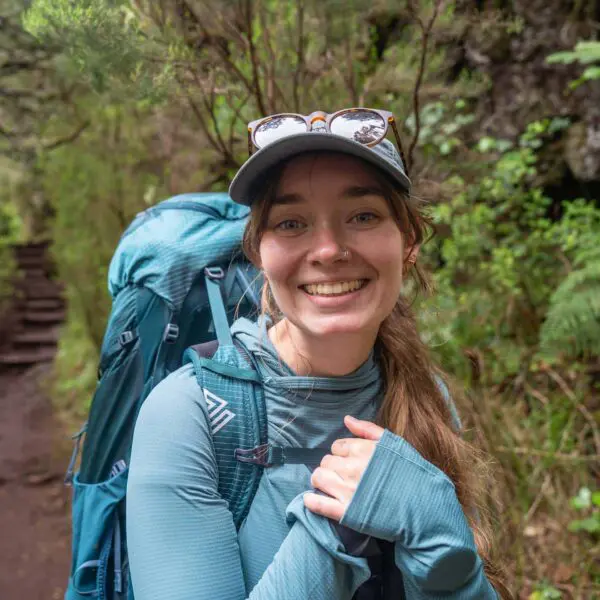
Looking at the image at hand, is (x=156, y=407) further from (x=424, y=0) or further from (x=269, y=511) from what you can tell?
(x=424, y=0)

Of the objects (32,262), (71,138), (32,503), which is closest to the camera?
(71,138)

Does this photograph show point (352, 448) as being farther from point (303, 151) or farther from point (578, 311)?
point (578, 311)

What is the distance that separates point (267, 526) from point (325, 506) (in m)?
0.20

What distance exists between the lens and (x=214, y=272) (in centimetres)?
174

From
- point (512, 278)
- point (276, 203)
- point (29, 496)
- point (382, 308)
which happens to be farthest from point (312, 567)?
point (29, 496)

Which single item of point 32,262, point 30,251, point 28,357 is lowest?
point 28,357

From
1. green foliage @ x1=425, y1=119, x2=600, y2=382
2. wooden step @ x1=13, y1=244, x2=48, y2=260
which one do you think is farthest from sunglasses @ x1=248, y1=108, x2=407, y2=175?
wooden step @ x1=13, y1=244, x2=48, y2=260

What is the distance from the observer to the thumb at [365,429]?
1.23 metres

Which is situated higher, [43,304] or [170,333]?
[170,333]

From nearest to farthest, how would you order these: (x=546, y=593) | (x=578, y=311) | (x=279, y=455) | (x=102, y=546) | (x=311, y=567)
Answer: (x=311, y=567)
(x=279, y=455)
(x=102, y=546)
(x=546, y=593)
(x=578, y=311)

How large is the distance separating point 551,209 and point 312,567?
198 inches

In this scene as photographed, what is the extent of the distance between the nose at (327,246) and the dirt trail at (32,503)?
4.33 metres

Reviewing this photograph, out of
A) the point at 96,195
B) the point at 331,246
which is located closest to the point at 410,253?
the point at 331,246

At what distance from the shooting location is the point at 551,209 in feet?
17.8
